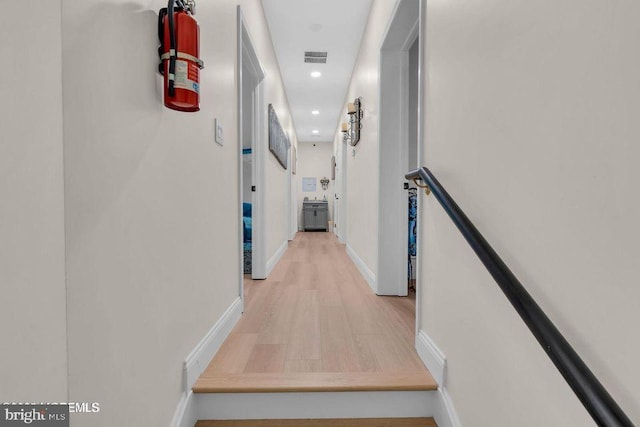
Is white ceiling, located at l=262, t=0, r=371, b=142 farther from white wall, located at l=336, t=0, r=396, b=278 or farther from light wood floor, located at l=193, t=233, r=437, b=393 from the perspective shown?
light wood floor, located at l=193, t=233, r=437, b=393

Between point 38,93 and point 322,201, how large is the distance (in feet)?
26.6

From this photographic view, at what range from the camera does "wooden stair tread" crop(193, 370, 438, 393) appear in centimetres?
126

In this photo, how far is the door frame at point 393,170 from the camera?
2.49m

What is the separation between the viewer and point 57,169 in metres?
0.60

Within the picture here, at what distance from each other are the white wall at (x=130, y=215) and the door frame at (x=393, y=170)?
4.80ft

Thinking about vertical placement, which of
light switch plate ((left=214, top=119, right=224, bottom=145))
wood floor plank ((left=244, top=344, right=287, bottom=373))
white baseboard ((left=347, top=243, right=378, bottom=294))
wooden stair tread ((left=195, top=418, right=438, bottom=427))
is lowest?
wooden stair tread ((left=195, top=418, right=438, bottom=427))

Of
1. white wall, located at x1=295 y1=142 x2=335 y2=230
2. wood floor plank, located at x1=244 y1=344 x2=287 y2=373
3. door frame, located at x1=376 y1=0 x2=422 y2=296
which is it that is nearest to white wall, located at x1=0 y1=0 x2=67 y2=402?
wood floor plank, located at x1=244 y1=344 x2=287 y2=373

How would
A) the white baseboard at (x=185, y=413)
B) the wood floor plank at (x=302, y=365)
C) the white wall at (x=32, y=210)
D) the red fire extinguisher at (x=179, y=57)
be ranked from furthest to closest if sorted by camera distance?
the wood floor plank at (x=302, y=365), the white baseboard at (x=185, y=413), the red fire extinguisher at (x=179, y=57), the white wall at (x=32, y=210)

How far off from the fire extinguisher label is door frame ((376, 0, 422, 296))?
177cm

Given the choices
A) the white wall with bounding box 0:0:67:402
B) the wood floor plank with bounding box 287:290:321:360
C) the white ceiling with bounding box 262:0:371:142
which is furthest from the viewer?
the white ceiling with bounding box 262:0:371:142

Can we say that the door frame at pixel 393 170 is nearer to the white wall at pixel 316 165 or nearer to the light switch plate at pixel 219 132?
the light switch plate at pixel 219 132

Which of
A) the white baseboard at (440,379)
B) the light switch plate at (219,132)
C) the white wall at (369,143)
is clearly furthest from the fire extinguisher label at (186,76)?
the white wall at (369,143)
